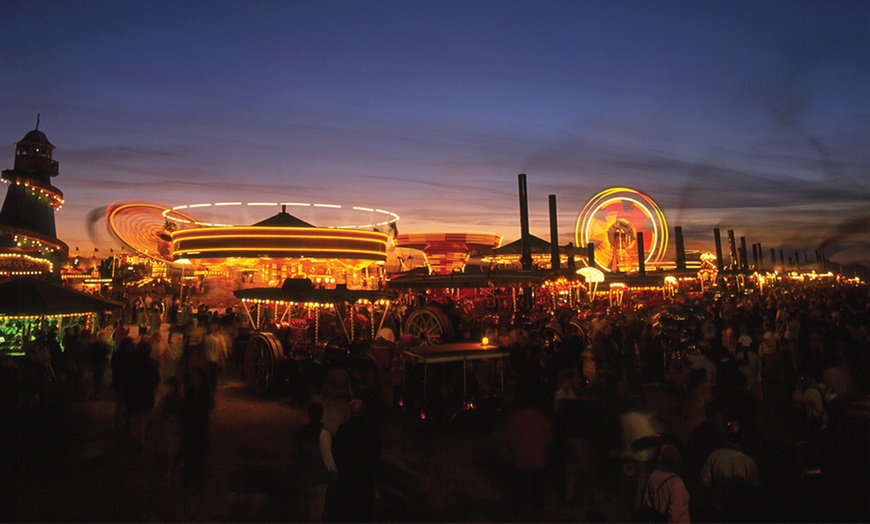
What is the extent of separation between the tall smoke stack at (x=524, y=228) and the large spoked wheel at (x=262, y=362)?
2178 cm

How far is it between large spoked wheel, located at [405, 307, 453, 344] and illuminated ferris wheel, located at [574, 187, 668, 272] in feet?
97.6

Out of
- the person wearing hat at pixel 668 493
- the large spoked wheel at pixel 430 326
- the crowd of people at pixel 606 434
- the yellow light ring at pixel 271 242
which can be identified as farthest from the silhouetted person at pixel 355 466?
the yellow light ring at pixel 271 242

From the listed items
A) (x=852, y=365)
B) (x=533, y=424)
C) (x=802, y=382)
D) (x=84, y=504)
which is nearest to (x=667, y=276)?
(x=852, y=365)

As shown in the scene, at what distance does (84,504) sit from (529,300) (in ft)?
59.4

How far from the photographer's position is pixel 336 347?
31.8ft

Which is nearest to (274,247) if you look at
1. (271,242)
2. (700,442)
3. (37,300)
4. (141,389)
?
(271,242)

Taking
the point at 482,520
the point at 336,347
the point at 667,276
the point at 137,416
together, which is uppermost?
the point at 667,276

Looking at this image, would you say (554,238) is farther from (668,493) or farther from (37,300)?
(668,493)

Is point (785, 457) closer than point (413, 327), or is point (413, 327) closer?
point (785, 457)

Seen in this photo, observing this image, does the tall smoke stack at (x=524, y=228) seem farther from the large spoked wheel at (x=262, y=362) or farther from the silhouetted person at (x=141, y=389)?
the silhouetted person at (x=141, y=389)

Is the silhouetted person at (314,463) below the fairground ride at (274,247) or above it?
below

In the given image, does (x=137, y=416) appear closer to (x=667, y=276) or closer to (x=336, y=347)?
(x=336, y=347)

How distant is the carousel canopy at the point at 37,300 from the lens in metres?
11.2

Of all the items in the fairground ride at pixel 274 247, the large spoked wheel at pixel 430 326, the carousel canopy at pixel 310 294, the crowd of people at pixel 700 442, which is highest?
the fairground ride at pixel 274 247
